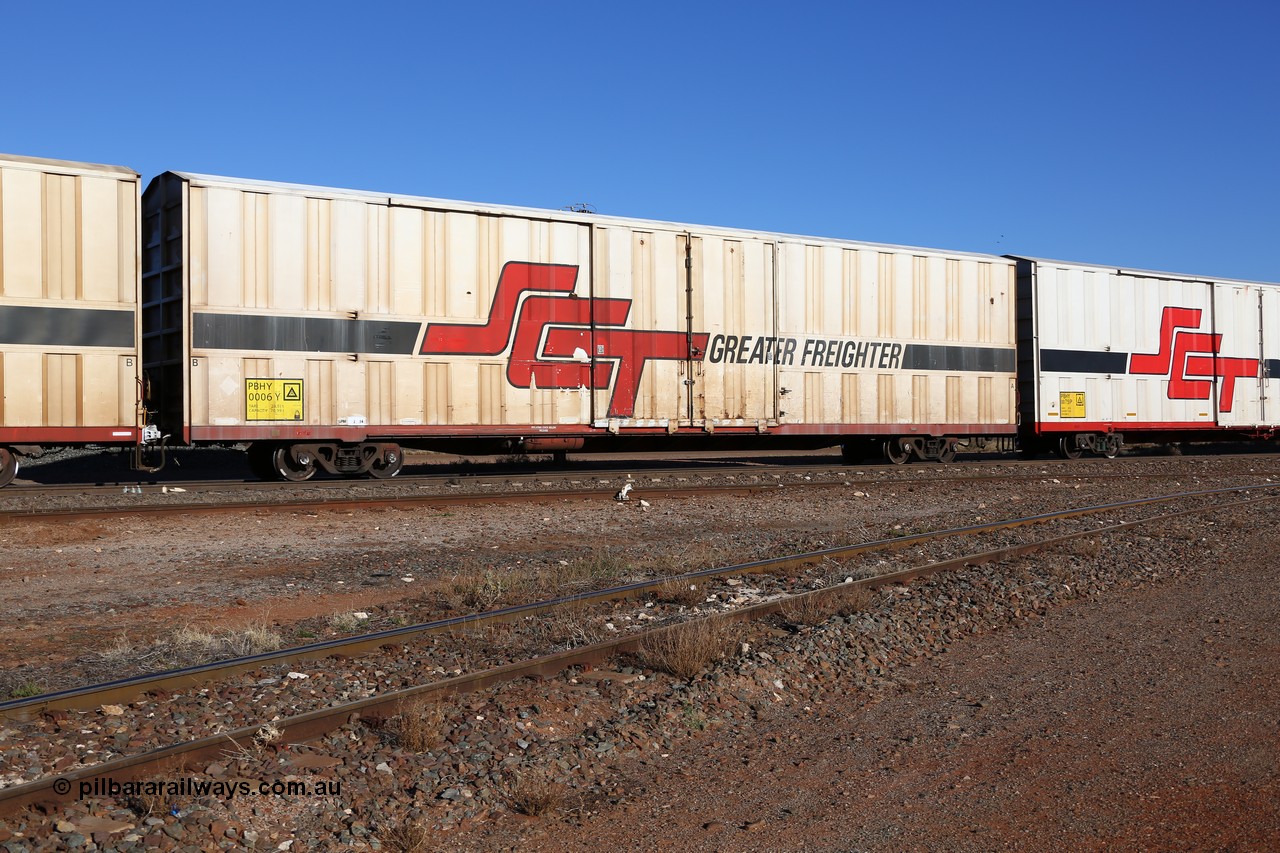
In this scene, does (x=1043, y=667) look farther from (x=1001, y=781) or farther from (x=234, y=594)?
(x=234, y=594)

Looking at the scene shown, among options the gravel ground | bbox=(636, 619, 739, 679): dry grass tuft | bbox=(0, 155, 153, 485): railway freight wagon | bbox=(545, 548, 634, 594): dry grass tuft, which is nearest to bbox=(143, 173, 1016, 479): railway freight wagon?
bbox=(0, 155, 153, 485): railway freight wagon

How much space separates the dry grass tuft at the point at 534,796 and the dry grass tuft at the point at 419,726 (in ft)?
1.79

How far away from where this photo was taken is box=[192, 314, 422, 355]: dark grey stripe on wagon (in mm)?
14250

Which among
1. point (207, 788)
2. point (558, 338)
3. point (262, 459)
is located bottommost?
point (207, 788)

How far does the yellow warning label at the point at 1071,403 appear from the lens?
852 inches

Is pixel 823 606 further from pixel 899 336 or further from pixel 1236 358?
pixel 1236 358

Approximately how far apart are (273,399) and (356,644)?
9.38 m

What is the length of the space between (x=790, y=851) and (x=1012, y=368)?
18883mm

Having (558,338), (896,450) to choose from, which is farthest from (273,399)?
(896,450)

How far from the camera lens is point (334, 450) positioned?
51.3 ft

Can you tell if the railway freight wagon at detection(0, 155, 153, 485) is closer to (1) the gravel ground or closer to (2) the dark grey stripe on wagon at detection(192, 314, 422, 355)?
(2) the dark grey stripe on wagon at detection(192, 314, 422, 355)

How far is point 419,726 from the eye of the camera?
4.61 metres

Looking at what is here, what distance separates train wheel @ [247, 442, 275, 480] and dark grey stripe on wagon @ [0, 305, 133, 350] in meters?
2.58

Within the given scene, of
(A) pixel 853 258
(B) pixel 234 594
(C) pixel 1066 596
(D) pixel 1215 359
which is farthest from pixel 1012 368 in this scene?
(B) pixel 234 594
